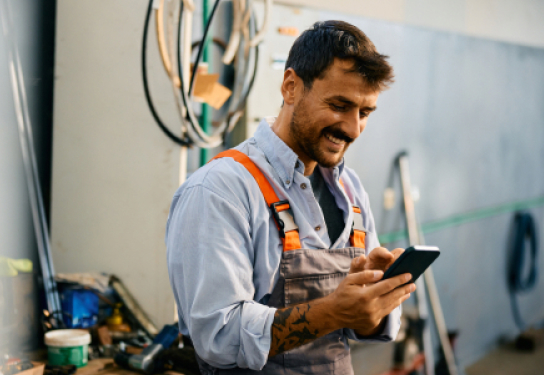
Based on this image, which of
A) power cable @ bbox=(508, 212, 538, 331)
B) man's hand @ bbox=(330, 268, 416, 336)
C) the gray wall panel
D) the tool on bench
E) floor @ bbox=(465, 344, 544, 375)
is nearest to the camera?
man's hand @ bbox=(330, 268, 416, 336)

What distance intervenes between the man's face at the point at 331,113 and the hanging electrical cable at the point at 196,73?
0.93m

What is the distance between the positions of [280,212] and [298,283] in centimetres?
20

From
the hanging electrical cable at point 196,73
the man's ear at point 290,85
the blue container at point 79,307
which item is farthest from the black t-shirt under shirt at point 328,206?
the blue container at point 79,307

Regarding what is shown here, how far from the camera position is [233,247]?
1210 mm

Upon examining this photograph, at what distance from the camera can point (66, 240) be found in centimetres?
248

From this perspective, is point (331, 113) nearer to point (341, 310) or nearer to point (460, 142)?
point (341, 310)

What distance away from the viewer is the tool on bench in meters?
2.06

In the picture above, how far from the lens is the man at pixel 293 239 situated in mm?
1178

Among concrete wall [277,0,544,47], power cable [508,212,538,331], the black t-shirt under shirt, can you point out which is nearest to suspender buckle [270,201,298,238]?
the black t-shirt under shirt

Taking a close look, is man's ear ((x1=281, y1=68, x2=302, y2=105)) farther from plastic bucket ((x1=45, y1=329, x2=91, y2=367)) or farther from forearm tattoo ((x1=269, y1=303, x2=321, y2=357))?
plastic bucket ((x1=45, y1=329, x2=91, y2=367))

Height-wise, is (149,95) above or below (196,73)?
below

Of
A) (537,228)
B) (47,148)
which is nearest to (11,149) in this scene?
(47,148)

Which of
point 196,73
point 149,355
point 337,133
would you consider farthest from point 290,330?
point 196,73

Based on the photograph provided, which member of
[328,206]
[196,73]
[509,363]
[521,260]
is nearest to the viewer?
[328,206]
